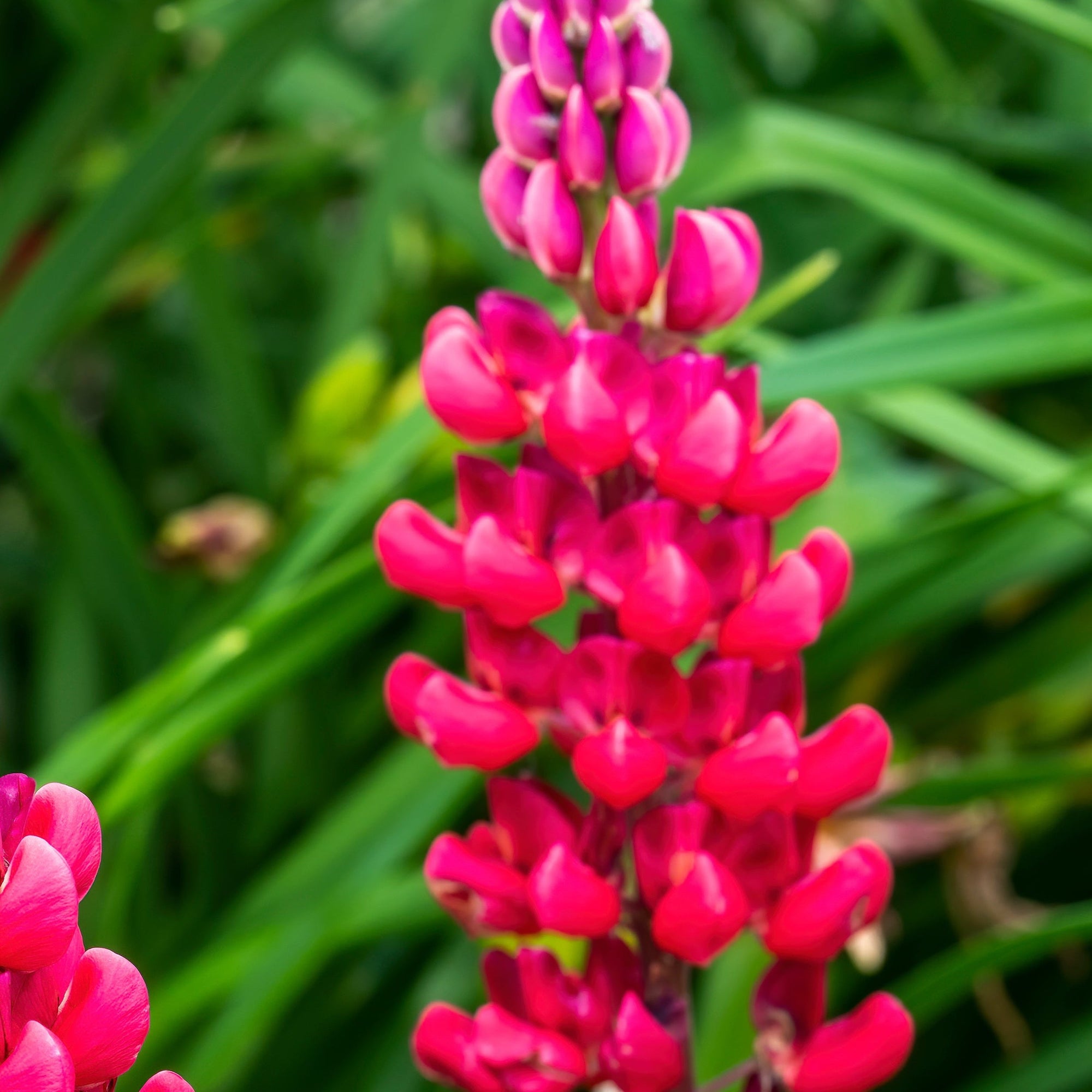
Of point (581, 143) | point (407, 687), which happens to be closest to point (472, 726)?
point (407, 687)

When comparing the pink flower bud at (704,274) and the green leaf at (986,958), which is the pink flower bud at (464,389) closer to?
the pink flower bud at (704,274)

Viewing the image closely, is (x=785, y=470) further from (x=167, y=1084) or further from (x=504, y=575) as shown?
(x=167, y=1084)

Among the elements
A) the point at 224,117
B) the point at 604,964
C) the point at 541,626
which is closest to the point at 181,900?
the point at 541,626

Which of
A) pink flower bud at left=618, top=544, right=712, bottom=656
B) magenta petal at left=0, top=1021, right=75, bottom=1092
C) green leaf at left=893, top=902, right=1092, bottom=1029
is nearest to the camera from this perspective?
magenta petal at left=0, top=1021, right=75, bottom=1092

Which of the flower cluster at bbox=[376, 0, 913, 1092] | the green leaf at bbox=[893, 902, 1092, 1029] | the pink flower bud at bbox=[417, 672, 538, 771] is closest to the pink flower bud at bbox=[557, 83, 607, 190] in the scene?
the flower cluster at bbox=[376, 0, 913, 1092]

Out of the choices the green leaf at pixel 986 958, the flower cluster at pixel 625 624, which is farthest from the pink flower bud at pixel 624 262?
the green leaf at pixel 986 958

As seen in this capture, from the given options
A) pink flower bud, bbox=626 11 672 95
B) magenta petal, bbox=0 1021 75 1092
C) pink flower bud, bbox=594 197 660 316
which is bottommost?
magenta petal, bbox=0 1021 75 1092

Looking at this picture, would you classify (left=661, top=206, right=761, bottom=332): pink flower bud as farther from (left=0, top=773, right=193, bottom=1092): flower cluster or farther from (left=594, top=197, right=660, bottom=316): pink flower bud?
(left=0, top=773, right=193, bottom=1092): flower cluster
